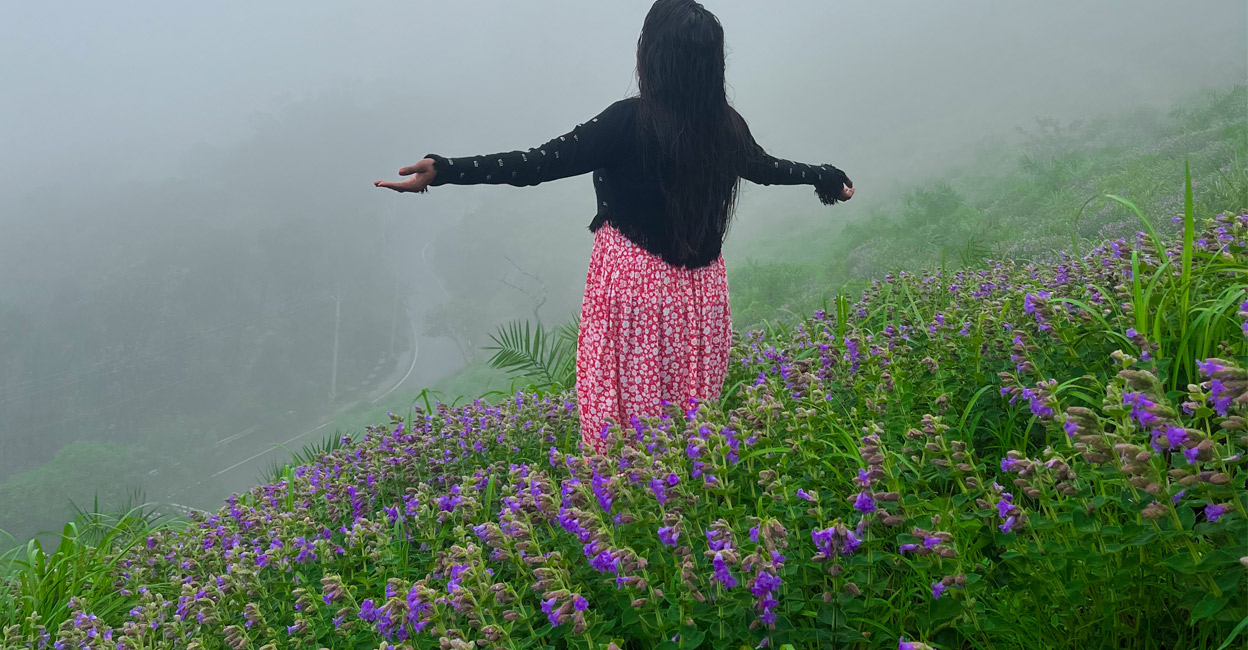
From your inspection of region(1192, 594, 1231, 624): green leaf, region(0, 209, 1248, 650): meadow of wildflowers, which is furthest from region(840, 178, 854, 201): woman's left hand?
region(1192, 594, 1231, 624): green leaf

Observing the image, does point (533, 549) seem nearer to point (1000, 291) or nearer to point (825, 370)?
point (825, 370)

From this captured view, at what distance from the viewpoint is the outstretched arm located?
117 inches

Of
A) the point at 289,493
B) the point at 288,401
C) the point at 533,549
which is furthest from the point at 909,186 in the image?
the point at 288,401

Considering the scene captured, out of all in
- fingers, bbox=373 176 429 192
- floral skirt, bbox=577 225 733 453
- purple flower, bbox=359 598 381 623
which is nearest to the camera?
purple flower, bbox=359 598 381 623

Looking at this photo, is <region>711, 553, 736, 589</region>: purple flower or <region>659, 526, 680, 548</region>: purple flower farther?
<region>659, 526, 680, 548</region>: purple flower

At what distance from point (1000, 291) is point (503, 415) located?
2.83 meters

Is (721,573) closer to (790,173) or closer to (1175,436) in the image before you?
(1175,436)

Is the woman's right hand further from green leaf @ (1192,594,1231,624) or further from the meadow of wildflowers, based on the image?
green leaf @ (1192,594,1231,624)

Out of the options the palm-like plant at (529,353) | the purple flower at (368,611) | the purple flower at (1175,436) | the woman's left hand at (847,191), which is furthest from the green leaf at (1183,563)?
the palm-like plant at (529,353)

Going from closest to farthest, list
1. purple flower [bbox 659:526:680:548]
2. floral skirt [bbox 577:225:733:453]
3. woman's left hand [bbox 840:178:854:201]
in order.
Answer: purple flower [bbox 659:526:680:548]
floral skirt [bbox 577:225:733:453]
woman's left hand [bbox 840:178:854:201]

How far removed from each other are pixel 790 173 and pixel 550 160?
4.42ft

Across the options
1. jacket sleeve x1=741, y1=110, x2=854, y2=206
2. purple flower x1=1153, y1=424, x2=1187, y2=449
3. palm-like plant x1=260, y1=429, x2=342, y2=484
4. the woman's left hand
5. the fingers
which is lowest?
palm-like plant x1=260, y1=429, x2=342, y2=484

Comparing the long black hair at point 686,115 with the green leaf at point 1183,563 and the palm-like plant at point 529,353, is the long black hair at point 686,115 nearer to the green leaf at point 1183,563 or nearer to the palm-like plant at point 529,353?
the green leaf at point 1183,563

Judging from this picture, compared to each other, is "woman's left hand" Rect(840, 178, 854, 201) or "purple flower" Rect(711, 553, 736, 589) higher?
"woman's left hand" Rect(840, 178, 854, 201)
